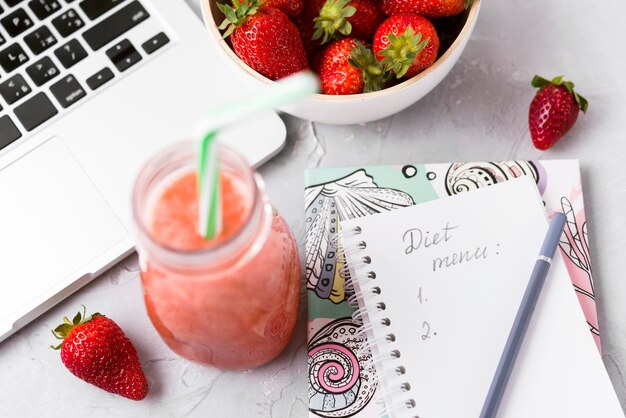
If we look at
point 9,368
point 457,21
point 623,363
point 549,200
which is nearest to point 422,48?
point 457,21

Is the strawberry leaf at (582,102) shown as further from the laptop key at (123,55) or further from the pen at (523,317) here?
the laptop key at (123,55)

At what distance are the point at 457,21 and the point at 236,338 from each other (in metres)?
0.36

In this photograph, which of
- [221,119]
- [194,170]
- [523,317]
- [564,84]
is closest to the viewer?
[221,119]

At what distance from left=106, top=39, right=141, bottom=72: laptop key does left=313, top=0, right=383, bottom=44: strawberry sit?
0.19 meters

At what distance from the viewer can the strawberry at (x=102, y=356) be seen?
1.93 ft

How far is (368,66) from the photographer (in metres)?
0.61

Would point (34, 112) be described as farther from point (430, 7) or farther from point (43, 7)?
point (430, 7)

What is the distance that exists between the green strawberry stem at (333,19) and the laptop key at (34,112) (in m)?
0.27

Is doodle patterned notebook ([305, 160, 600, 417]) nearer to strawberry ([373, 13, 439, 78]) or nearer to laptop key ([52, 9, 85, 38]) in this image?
strawberry ([373, 13, 439, 78])

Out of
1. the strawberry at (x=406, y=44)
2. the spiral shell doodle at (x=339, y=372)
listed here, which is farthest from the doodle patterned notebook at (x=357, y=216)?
the strawberry at (x=406, y=44)

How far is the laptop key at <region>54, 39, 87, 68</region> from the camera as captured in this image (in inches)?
27.0

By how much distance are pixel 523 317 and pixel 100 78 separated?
457 mm

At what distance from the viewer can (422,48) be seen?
Answer: 59 cm

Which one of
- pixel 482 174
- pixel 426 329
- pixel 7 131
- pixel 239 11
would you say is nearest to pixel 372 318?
pixel 426 329
